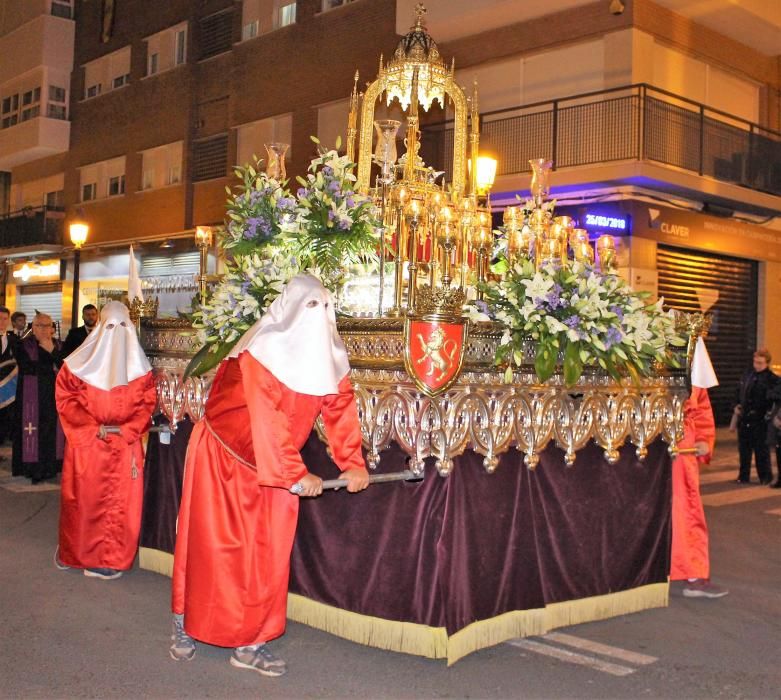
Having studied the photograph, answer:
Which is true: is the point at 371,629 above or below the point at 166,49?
below

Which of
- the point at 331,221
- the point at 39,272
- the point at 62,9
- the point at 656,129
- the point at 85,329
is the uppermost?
the point at 62,9

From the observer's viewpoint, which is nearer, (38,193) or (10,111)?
(10,111)

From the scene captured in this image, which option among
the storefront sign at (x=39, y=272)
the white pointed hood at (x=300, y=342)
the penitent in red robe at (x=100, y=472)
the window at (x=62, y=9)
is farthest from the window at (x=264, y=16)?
the white pointed hood at (x=300, y=342)

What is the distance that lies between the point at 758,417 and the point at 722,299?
808cm

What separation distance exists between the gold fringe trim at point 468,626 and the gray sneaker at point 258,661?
0.56 metres

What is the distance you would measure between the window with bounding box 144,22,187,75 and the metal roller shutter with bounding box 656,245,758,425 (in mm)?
14393

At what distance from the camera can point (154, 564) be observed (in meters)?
7.11

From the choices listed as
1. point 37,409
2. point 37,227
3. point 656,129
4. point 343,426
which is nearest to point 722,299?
point 656,129

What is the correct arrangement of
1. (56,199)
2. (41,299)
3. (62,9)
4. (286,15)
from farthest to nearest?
1. (41,299)
2. (56,199)
3. (62,9)
4. (286,15)

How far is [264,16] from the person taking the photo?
23.8 meters

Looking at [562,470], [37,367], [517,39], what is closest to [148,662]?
[562,470]

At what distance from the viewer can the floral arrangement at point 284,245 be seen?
20.4 ft

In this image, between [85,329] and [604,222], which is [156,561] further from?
[604,222]

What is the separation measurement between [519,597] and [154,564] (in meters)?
2.90
